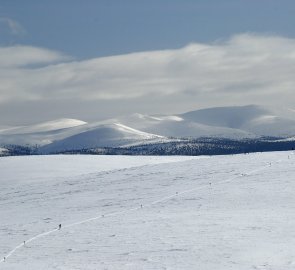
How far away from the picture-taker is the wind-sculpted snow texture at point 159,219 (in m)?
18.4

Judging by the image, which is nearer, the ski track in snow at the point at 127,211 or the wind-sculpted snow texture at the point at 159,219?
the wind-sculpted snow texture at the point at 159,219

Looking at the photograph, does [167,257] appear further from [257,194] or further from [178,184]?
[178,184]

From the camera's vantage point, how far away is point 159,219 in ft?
86.1

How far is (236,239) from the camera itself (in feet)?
67.1

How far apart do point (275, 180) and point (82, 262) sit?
2139 cm

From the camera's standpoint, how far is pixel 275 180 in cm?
3725

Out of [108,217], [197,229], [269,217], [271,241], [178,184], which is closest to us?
[271,241]

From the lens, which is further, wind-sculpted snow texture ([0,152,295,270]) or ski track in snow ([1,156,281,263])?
ski track in snow ([1,156,281,263])

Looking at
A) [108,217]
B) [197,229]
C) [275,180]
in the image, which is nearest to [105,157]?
[275,180]

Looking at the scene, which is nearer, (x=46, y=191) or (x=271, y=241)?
(x=271, y=241)

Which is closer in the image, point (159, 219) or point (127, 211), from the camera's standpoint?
point (159, 219)

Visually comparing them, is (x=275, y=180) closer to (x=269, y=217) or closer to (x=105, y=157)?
(x=269, y=217)

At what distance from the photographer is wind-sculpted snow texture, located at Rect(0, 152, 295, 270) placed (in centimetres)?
1836

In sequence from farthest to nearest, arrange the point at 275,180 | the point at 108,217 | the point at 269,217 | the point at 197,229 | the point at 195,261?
the point at 275,180, the point at 108,217, the point at 269,217, the point at 197,229, the point at 195,261
